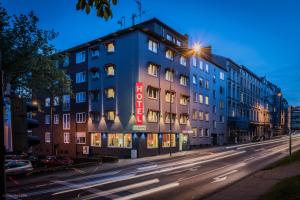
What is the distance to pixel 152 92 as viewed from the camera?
4188cm

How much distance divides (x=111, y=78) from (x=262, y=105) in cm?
7317

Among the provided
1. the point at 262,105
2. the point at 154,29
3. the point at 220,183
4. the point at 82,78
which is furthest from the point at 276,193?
the point at 262,105

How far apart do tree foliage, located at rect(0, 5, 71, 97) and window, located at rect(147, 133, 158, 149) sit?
1926 cm

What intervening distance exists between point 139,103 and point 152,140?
20.8 ft

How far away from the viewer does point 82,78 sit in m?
47.4

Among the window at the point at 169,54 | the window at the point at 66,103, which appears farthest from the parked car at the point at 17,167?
the window at the point at 169,54

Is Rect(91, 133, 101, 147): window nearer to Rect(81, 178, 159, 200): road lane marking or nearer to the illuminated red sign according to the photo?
the illuminated red sign

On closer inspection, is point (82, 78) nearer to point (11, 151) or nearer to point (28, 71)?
point (28, 71)

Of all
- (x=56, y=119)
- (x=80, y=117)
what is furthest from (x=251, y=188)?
(x=56, y=119)

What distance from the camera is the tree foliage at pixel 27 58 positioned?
2027cm

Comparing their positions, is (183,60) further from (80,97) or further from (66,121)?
(66,121)

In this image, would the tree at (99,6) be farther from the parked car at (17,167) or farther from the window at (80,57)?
the window at (80,57)

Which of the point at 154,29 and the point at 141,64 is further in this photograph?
the point at 154,29

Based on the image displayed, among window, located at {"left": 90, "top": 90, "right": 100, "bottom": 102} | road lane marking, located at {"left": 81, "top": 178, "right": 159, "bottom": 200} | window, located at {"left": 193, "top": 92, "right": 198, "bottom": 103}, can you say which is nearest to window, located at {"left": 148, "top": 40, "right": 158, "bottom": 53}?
window, located at {"left": 90, "top": 90, "right": 100, "bottom": 102}
